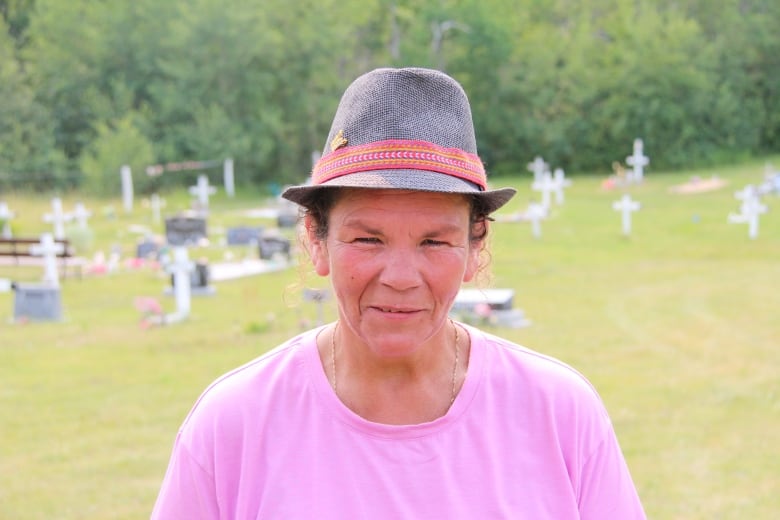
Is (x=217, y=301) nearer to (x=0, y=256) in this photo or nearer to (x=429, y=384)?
(x=0, y=256)

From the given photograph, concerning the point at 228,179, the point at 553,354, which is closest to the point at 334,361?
the point at 553,354

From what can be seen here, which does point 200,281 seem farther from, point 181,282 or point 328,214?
point 328,214

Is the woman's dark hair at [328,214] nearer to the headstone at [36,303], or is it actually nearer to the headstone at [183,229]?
the headstone at [36,303]

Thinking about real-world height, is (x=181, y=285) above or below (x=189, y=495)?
below

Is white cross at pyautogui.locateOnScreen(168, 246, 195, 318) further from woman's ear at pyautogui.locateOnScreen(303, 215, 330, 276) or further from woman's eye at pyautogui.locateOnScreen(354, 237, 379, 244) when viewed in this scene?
woman's eye at pyautogui.locateOnScreen(354, 237, 379, 244)

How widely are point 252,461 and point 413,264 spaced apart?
0.49 m

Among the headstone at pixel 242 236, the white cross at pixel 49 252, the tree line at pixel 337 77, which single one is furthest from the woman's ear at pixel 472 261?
the tree line at pixel 337 77

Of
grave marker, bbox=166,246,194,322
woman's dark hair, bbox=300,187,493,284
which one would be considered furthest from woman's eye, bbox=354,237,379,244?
grave marker, bbox=166,246,194,322

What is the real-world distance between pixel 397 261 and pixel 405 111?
0.95 ft

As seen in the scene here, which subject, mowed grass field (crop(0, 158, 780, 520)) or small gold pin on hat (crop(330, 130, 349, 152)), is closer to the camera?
small gold pin on hat (crop(330, 130, 349, 152))

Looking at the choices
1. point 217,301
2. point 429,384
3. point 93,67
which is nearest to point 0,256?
point 217,301

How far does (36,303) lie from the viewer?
39.3 feet

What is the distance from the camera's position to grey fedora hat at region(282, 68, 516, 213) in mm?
1886

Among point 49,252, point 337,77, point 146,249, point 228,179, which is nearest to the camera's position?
point 49,252
